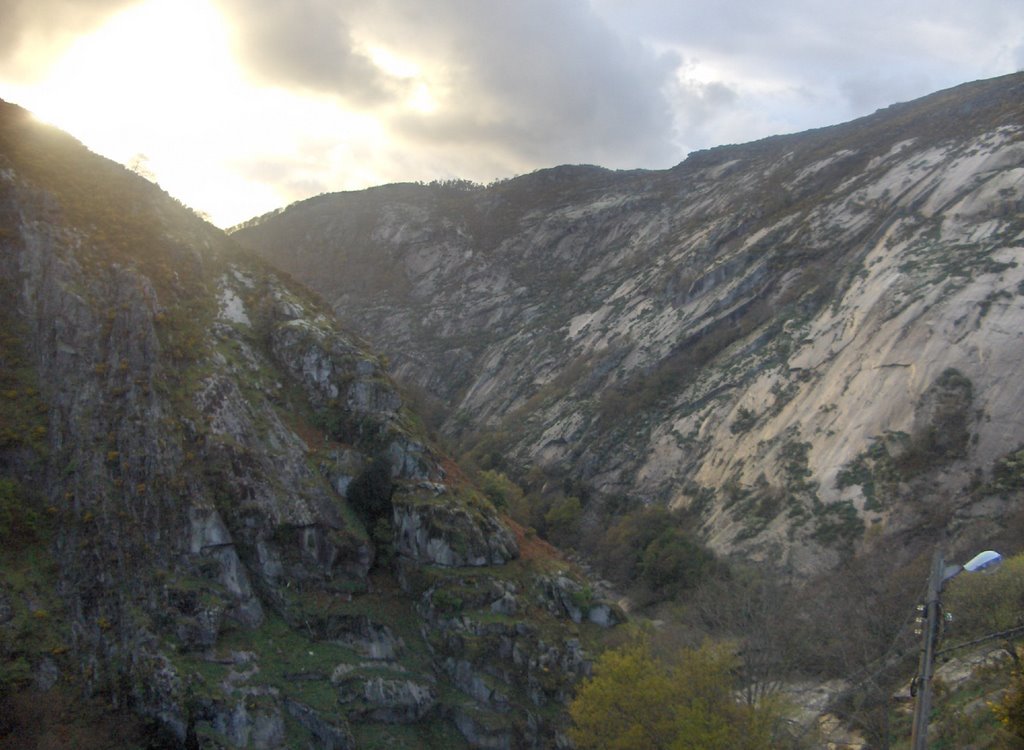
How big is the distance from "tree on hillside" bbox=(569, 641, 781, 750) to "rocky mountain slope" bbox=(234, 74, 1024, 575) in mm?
15017

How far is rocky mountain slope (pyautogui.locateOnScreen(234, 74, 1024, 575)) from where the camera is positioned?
109 ft

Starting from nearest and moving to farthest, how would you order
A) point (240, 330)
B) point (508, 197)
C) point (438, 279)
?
point (240, 330)
point (438, 279)
point (508, 197)

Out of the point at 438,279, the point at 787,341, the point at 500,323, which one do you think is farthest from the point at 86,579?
the point at 438,279

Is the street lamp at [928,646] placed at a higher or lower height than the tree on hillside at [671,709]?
higher

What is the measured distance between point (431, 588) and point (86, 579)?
10757 millimetres

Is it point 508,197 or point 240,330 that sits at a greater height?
point 508,197

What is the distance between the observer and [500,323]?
277 ft

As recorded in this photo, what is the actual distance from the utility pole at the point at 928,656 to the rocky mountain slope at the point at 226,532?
15828 millimetres

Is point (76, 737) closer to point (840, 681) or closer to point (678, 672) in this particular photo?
point (678, 672)

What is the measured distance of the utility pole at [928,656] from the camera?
9.72 meters

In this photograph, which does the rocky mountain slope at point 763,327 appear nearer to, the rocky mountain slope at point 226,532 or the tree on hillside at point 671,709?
the rocky mountain slope at point 226,532

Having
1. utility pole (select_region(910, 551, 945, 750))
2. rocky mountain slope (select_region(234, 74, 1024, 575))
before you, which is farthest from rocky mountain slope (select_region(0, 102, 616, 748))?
utility pole (select_region(910, 551, 945, 750))

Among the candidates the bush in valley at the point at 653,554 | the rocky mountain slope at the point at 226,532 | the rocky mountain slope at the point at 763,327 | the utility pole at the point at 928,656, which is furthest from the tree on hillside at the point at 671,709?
the rocky mountain slope at the point at 763,327

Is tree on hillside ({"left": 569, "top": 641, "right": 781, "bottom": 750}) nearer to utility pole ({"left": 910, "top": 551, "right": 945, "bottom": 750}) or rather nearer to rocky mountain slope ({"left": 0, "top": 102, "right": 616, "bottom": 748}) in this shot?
rocky mountain slope ({"left": 0, "top": 102, "right": 616, "bottom": 748})
